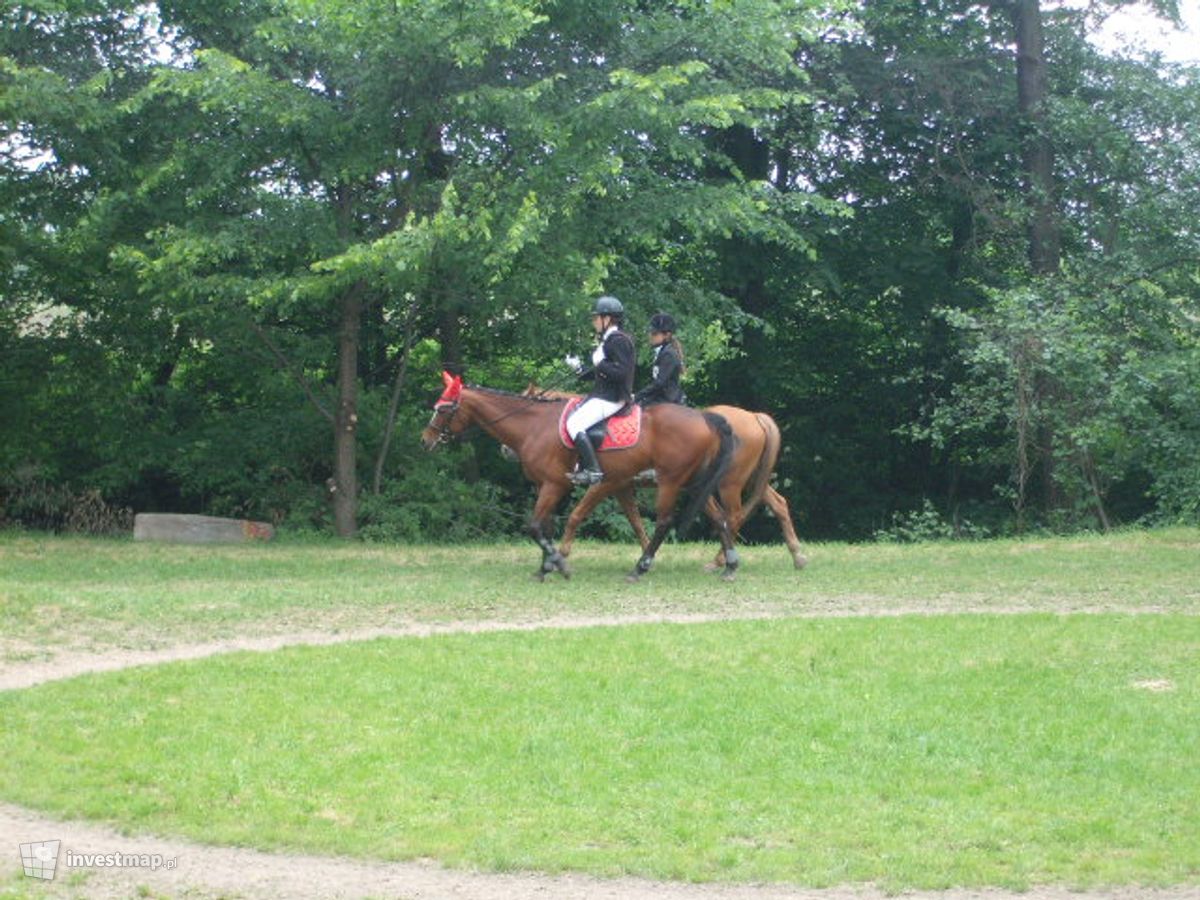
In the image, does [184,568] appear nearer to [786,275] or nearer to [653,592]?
[653,592]

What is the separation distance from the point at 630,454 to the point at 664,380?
90 cm

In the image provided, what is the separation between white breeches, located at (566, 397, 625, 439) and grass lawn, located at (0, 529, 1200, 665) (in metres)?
1.67

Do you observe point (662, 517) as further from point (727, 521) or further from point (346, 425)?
point (346, 425)

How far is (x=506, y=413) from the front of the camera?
19125 mm

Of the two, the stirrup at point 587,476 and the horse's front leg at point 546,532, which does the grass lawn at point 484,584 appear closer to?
the horse's front leg at point 546,532

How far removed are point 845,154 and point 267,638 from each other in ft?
68.3

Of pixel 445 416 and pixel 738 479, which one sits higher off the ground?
pixel 445 416

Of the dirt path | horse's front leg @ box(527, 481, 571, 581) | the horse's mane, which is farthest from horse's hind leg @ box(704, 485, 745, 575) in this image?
the dirt path

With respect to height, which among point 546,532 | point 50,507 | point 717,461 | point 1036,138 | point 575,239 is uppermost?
point 1036,138

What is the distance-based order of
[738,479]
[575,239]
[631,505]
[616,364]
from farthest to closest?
[575,239] < [631,505] < [738,479] < [616,364]

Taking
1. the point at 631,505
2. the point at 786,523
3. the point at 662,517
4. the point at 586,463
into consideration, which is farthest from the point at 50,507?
the point at 786,523

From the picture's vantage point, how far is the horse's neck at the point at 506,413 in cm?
1908

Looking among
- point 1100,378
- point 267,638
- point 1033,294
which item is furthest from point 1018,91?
point 267,638

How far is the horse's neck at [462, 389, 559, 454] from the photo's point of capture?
751 inches
